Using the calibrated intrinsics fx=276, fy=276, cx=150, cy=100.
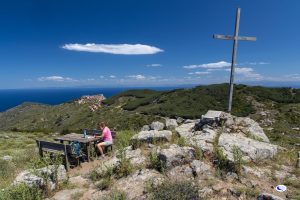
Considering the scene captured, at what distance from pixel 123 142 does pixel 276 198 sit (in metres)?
7.39

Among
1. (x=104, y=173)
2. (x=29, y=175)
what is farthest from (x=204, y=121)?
(x=29, y=175)

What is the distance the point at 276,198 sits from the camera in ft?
20.5

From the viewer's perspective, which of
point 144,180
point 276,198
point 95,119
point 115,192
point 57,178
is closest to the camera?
point 276,198

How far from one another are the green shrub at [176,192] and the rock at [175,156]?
1557 mm

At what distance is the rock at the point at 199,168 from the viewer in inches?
320

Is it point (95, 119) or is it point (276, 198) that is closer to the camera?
point (276, 198)

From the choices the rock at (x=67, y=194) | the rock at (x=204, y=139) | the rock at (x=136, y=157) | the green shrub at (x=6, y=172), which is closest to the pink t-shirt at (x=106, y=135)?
the rock at (x=136, y=157)

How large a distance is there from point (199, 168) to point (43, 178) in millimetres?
4582

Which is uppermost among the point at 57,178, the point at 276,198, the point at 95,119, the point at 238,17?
the point at 238,17

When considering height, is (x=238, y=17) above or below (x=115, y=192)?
above

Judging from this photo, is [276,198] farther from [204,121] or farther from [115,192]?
[204,121]

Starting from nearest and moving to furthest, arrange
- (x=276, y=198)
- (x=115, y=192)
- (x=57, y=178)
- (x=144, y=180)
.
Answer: (x=276, y=198), (x=115, y=192), (x=144, y=180), (x=57, y=178)

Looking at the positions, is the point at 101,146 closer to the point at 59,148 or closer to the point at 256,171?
the point at 59,148

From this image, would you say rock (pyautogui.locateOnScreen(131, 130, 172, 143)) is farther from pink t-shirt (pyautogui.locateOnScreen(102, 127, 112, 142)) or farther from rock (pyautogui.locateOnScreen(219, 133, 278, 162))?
rock (pyautogui.locateOnScreen(219, 133, 278, 162))
